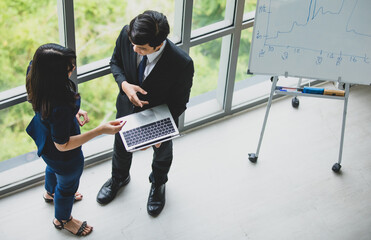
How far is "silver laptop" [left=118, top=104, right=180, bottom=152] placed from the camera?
2.66 metres

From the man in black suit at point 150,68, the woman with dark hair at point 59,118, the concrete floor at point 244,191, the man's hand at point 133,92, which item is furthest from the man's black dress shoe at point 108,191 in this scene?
Result: the man's hand at point 133,92

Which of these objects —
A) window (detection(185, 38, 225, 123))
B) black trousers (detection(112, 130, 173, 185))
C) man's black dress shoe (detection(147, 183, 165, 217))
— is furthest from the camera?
window (detection(185, 38, 225, 123))

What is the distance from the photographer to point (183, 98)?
2676 millimetres

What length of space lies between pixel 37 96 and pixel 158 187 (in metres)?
1.25

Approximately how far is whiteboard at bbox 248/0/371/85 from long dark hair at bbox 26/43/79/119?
4.38ft

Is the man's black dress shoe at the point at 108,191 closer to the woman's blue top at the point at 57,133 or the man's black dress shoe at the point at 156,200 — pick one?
the man's black dress shoe at the point at 156,200

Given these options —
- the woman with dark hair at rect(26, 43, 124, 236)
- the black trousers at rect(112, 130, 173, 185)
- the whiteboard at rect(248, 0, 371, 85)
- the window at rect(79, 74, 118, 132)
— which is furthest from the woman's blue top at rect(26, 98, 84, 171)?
the whiteboard at rect(248, 0, 371, 85)

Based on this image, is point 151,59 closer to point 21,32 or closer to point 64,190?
point 64,190

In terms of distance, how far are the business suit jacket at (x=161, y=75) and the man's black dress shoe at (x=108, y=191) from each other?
67 centimetres

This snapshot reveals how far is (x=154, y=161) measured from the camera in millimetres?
3084

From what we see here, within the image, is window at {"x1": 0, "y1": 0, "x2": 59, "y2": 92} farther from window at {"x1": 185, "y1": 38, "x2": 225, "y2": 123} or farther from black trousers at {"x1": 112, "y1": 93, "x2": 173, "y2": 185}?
window at {"x1": 185, "y1": 38, "x2": 225, "y2": 123}

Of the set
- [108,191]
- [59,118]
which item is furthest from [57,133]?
[108,191]

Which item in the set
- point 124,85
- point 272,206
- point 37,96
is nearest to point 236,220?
point 272,206

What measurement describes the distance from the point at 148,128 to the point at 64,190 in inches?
24.8
